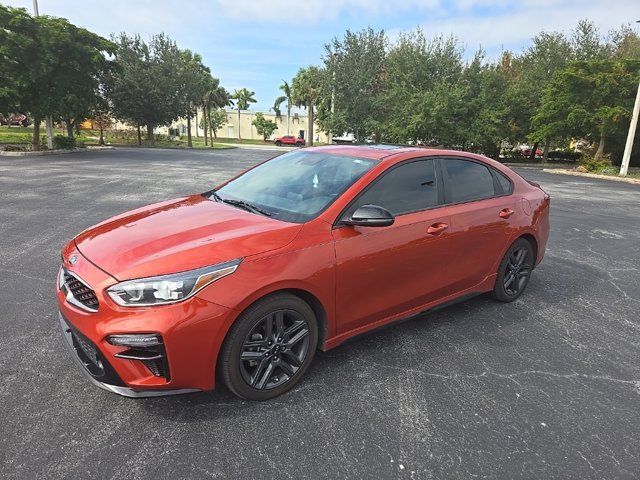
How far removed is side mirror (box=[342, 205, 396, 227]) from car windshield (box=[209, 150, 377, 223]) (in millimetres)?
247

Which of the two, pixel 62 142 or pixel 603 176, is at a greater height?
pixel 62 142

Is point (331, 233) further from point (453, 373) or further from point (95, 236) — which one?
point (95, 236)

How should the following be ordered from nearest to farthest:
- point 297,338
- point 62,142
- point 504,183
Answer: point 297,338
point 504,183
point 62,142

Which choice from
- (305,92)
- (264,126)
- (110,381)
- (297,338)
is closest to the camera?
(110,381)

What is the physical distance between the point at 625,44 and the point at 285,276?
42.6 meters

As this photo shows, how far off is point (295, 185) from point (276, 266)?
1100 mm

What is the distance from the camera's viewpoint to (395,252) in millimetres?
3311

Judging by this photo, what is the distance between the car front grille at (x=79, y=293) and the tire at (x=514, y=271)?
366cm

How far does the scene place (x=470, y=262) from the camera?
158 inches

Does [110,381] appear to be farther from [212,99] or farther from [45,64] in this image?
[212,99]

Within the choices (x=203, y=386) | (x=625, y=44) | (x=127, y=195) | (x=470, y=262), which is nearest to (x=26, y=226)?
(x=127, y=195)

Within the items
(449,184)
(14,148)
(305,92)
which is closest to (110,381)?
(449,184)

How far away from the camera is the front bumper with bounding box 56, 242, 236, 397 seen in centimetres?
238

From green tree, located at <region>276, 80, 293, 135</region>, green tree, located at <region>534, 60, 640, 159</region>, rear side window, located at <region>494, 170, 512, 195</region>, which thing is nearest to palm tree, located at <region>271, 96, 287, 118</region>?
green tree, located at <region>276, 80, 293, 135</region>
